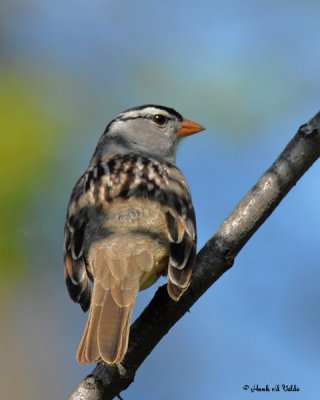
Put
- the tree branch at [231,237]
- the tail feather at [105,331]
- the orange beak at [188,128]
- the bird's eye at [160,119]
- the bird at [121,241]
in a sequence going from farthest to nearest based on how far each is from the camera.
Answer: the bird's eye at [160,119]
the orange beak at [188,128]
the bird at [121,241]
the tree branch at [231,237]
the tail feather at [105,331]

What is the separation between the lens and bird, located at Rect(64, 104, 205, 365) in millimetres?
4207

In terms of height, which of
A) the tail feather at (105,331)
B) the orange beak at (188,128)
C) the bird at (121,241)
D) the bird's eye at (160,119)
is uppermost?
the bird's eye at (160,119)

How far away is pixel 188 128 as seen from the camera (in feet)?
22.2

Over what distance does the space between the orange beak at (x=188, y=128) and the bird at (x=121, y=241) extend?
0.86 metres

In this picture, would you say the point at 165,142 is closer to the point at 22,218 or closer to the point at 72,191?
the point at 72,191

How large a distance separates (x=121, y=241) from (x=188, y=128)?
2.29 m

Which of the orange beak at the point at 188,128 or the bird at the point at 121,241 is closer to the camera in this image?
the bird at the point at 121,241

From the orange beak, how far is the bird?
863mm

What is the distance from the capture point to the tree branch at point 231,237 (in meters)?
4.09

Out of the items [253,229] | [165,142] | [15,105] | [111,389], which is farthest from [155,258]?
[165,142]

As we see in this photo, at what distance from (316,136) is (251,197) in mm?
560

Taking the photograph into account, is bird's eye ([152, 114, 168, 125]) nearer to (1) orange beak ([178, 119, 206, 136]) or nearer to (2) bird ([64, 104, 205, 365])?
(1) orange beak ([178, 119, 206, 136])

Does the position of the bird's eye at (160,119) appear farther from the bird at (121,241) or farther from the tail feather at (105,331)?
the tail feather at (105,331)

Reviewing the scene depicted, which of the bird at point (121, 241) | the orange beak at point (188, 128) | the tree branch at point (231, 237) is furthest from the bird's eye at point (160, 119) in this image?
the tree branch at point (231, 237)
